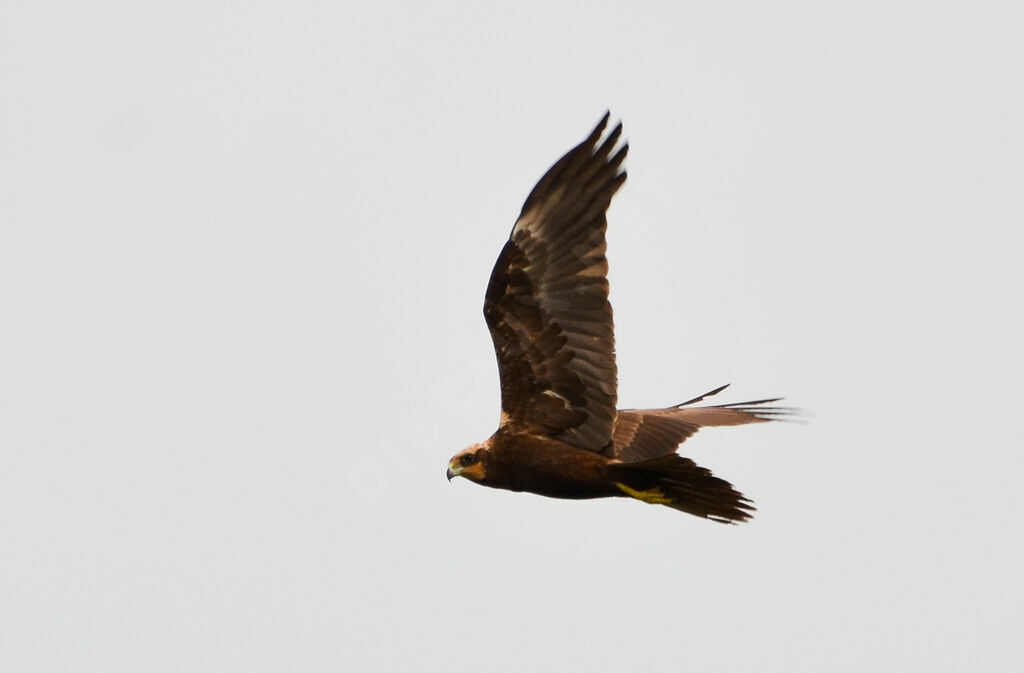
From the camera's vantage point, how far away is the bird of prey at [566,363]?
41.5 ft

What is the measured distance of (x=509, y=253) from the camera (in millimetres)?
12898

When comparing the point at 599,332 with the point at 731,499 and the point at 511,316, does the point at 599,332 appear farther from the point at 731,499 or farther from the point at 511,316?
the point at 731,499

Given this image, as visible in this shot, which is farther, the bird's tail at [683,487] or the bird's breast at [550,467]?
the bird's breast at [550,467]

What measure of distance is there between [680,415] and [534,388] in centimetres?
213

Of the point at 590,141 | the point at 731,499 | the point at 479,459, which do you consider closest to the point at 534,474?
the point at 479,459

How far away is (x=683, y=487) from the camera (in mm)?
12938

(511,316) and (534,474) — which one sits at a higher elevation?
(511,316)

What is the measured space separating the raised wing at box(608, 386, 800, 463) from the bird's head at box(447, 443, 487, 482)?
101 centimetres

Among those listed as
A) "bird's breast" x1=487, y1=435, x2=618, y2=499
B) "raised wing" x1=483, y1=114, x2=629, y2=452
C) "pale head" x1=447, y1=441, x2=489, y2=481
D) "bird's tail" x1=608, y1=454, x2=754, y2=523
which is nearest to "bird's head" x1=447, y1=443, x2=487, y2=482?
"pale head" x1=447, y1=441, x2=489, y2=481

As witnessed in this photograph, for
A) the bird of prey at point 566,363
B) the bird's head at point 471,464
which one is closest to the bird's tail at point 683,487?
the bird of prey at point 566,363

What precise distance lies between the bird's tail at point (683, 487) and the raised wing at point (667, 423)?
49 centimetres

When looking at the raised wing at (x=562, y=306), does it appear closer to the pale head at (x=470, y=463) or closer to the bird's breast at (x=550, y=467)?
the bird's breast at (x=550, y=467)

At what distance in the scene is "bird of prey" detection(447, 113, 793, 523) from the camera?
12664 mm

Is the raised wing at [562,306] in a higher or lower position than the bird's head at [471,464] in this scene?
higher
